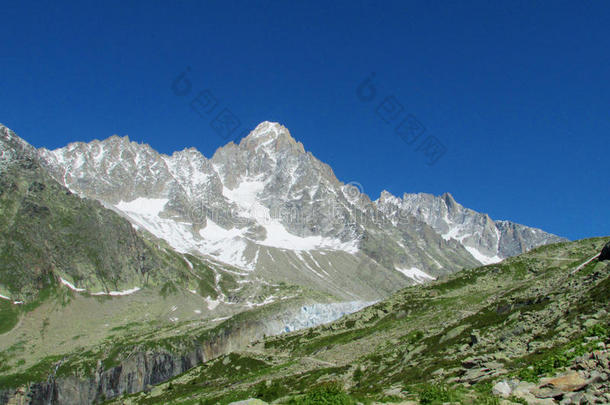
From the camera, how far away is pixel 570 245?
103312 mm

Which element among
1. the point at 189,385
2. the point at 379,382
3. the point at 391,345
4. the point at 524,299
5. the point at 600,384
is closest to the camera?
the point at 600,384

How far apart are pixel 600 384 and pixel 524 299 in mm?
34125

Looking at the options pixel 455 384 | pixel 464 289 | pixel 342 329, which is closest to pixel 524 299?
pixel 455 384

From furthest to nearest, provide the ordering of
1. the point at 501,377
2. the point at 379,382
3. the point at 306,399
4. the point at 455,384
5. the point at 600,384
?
the point at 379,382
the point at 455,384
the point at 501,377
the point at 306,399
the point at 600,384

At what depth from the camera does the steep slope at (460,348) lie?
65.6 ft

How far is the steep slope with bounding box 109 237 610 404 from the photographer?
65.6ft

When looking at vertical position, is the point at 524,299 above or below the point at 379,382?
above

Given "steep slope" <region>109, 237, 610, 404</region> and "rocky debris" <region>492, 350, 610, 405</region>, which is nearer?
"rocky debris" <region>492, 350, 610, 405</region>

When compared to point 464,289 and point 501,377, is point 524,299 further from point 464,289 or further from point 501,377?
point 464,289

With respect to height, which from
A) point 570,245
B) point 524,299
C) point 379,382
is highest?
point 570,245

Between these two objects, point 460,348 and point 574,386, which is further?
point 460,348

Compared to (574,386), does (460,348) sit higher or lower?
higher

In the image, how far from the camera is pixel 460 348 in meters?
39.7

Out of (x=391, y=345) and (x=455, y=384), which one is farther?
(x=391, y=345)
